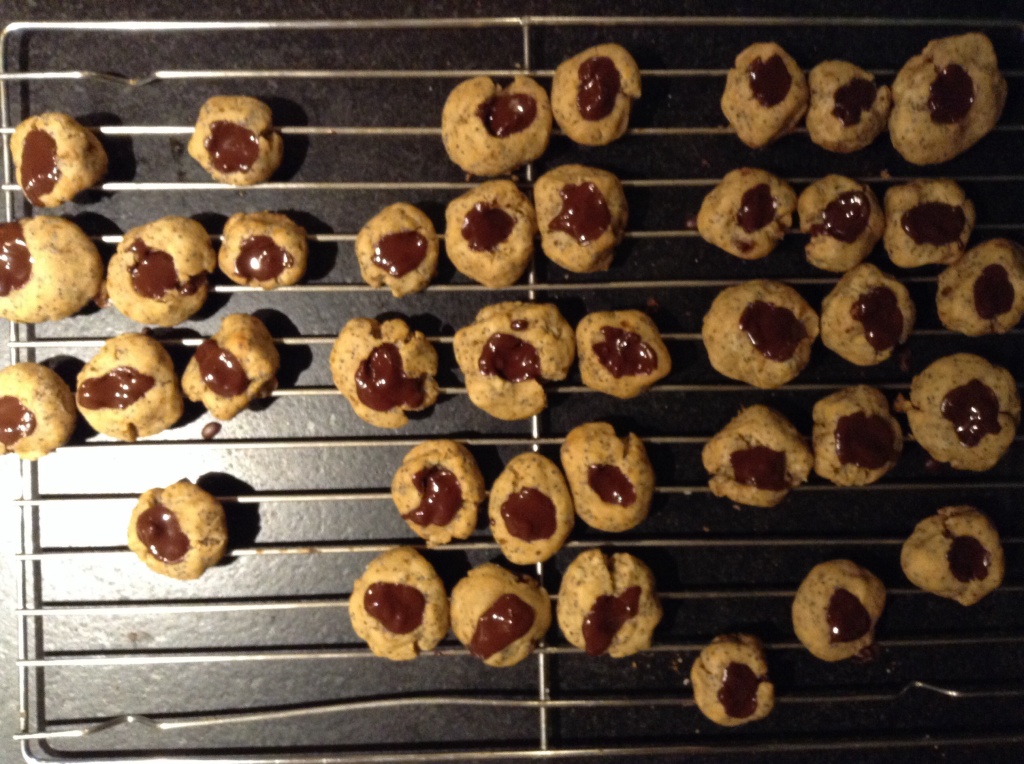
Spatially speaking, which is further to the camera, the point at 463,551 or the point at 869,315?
the point at 463,551

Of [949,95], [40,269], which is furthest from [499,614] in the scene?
[949,95]

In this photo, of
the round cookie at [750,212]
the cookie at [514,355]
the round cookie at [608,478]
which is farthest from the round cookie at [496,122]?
the round cookie at [608,478]

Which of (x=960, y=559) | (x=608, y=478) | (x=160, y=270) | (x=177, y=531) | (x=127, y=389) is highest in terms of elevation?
(x=160, y=270)

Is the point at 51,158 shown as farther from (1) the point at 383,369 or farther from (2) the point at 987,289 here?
(2) the point at 987,289

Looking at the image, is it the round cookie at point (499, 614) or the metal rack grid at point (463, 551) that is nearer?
the round cookie at point (499, 614)

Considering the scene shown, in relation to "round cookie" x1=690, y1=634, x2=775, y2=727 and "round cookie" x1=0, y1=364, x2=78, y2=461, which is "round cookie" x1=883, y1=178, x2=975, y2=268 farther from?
"round cookie" x1=0, y1=364, x2=78, y2=461

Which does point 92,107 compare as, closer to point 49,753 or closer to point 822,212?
point 49,753

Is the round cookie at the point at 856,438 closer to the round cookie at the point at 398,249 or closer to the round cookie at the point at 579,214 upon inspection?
the round cookie at the point at 579,214

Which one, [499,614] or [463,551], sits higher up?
[463,551]
